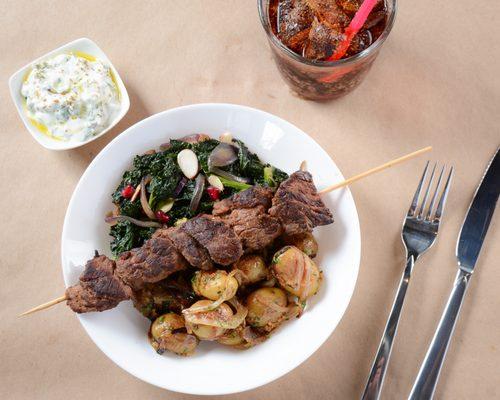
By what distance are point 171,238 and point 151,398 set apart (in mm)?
1273

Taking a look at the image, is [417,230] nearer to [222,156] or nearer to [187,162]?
[222,156]

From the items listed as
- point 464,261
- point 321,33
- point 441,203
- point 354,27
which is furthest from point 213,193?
point 464,261

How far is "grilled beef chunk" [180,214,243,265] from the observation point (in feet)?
8.69

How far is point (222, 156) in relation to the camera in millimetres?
3074

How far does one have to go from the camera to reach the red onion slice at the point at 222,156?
120 inches

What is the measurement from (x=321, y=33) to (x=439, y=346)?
206 cm

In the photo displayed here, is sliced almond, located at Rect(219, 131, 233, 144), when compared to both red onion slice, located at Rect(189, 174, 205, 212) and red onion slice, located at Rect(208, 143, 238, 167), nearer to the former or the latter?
red onion slice, located at Rect(208, 143, 238, 167)

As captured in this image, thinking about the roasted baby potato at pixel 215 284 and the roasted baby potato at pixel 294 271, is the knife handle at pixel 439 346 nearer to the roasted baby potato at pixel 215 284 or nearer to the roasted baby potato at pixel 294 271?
the roasted baby potato at pixel 294 271

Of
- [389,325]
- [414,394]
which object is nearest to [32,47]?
[389,325]

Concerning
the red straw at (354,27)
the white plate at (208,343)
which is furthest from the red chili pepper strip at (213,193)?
the red straw at (354,27)

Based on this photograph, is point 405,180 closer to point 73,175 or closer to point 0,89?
point 73,175

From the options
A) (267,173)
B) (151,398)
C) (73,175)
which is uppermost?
(267,173)

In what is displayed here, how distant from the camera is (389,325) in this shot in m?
3.26

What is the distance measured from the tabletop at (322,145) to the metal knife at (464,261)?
0.08 m
